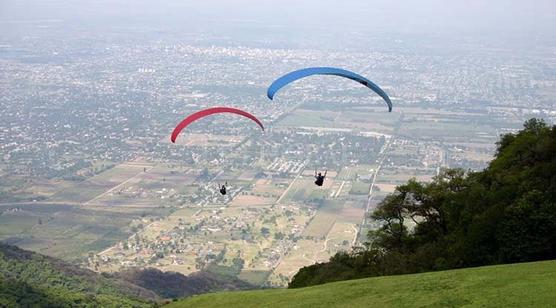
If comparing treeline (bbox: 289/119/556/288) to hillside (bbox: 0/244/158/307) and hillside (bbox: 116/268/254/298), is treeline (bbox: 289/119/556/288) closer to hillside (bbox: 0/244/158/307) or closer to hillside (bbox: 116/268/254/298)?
hillside (bbox: 0/244/158/307)

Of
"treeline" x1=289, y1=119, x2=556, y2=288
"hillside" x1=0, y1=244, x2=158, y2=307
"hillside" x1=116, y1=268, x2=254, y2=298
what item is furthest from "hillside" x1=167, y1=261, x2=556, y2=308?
"hillside" x1=116, y1=268, x2=254, y2=298

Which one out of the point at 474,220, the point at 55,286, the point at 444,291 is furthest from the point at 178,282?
the point at 444,291

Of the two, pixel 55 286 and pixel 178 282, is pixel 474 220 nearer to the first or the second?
pixel 55 286

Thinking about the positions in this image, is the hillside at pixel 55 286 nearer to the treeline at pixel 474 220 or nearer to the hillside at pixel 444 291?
the treeline at pixel 474 220

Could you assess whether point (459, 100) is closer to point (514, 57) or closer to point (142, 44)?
point (514, 57)

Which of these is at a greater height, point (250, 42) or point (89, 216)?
point (250, 42)

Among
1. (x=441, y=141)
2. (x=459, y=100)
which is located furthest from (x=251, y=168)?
(x=459, y=100)

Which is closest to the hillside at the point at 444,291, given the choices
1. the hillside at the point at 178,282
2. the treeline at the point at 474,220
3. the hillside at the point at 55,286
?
the treeline at the point at 474,220
